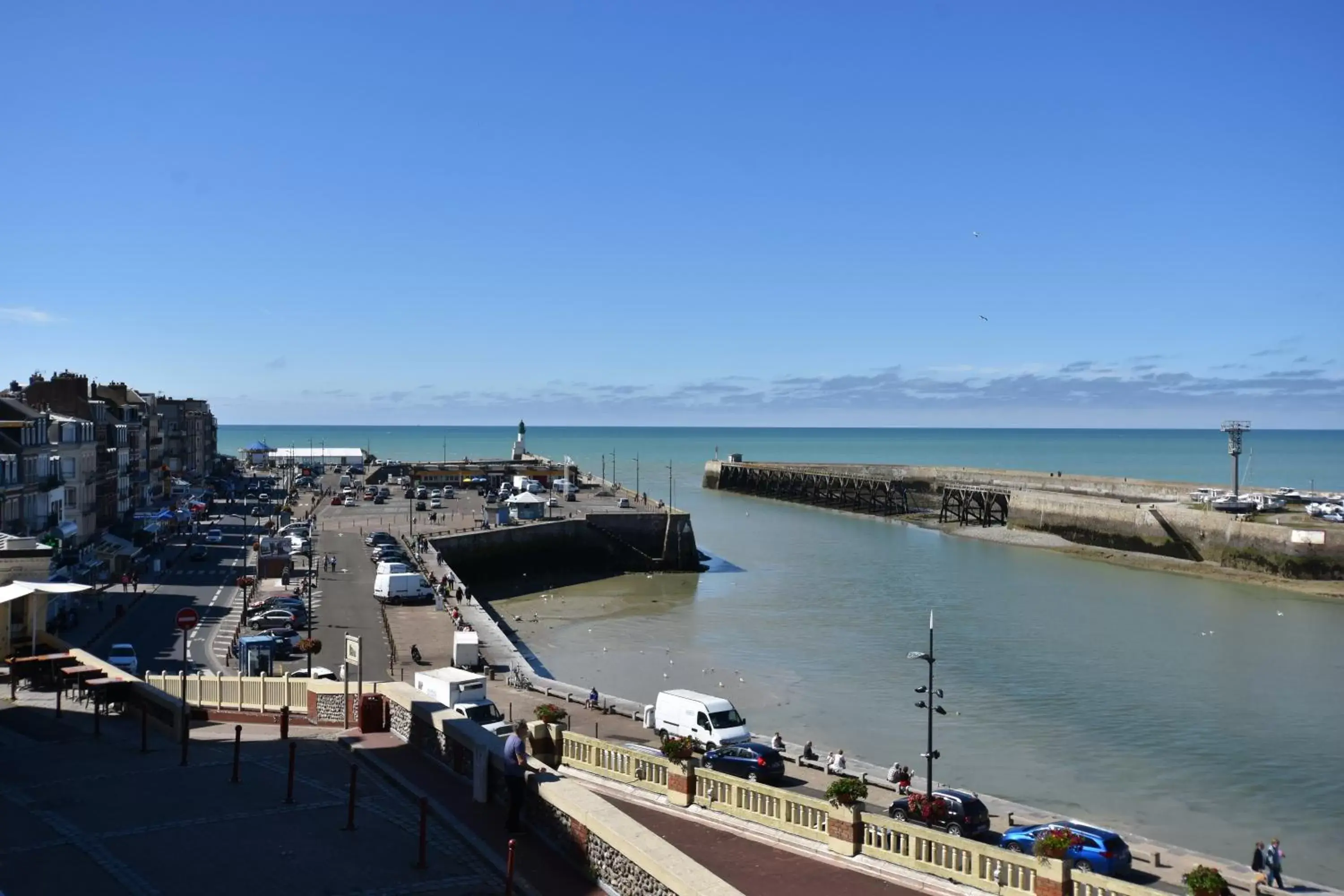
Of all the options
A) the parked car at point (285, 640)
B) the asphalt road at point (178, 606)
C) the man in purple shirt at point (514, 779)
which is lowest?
the asphalt road at point (178, 606)

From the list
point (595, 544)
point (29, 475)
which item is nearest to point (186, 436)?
point (595, 544)

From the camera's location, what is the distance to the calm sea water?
96.3 feet

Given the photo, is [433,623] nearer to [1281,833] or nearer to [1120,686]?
[1120,686]

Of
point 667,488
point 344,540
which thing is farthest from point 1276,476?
point 344,540

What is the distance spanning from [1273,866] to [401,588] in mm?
36365

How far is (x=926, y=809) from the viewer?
785 inches

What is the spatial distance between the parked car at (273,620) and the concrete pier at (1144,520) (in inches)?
2260

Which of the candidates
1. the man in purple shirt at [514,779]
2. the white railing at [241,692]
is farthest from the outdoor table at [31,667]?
the man in purple shirt at [514,779]

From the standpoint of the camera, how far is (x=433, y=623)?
4528 centimetres

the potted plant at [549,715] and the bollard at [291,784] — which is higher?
the bollard at [291,784]

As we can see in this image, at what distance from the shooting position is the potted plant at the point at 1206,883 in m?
14.9

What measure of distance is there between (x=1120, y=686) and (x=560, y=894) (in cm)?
3285

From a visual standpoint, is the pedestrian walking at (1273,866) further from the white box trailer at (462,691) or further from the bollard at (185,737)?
the bollard at (185,737)

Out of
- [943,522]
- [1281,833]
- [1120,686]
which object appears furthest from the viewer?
[943,522]
